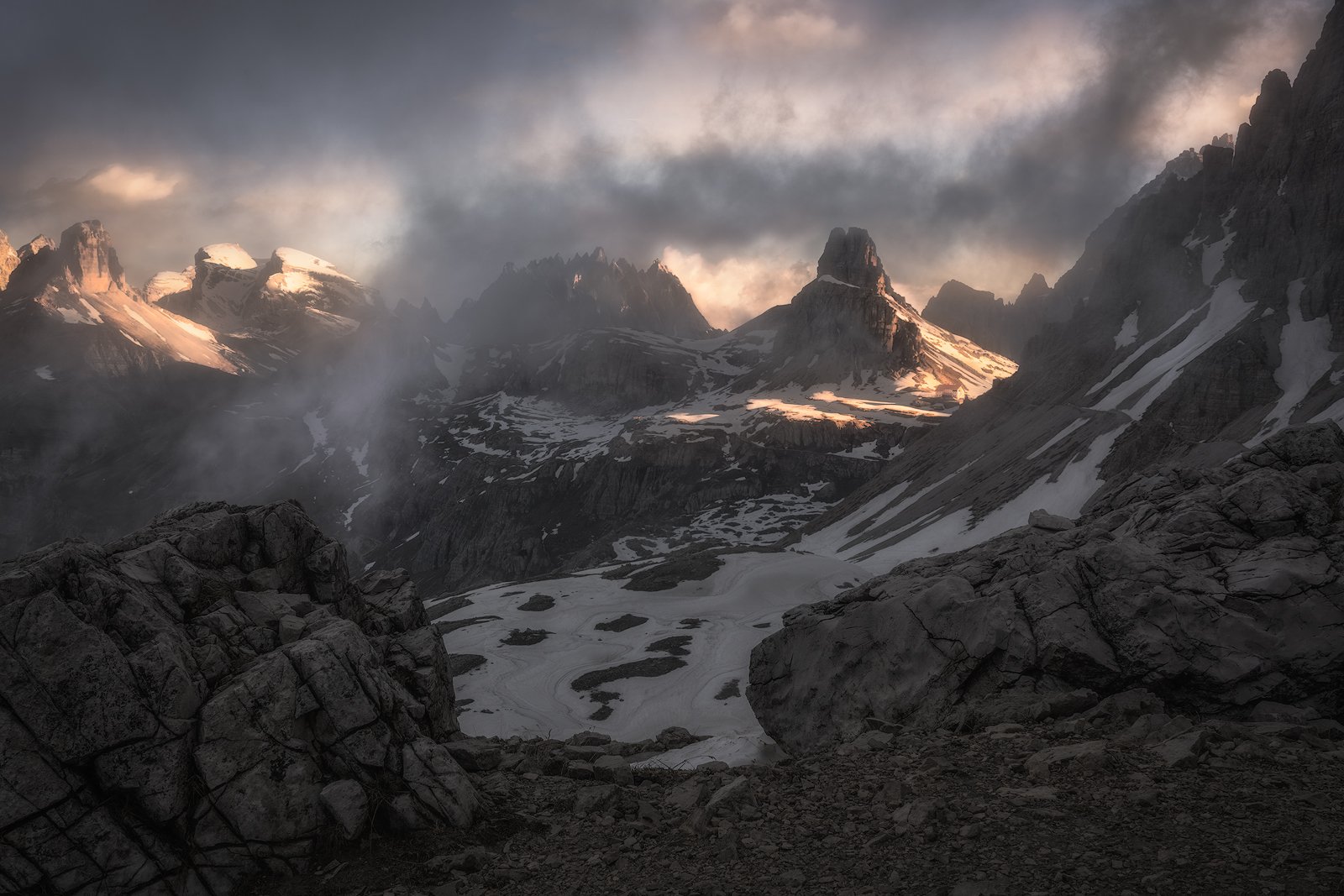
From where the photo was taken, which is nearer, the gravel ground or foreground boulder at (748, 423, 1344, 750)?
the gravel ground

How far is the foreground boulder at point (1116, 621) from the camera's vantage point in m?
20.7

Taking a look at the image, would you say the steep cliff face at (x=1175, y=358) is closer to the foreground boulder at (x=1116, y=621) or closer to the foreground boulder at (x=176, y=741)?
the foreground boulder at (x=1116, y=621)

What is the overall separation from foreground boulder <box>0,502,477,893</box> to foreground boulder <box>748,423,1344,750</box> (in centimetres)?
1214

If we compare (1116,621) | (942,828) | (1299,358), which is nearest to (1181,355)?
(1299,358)

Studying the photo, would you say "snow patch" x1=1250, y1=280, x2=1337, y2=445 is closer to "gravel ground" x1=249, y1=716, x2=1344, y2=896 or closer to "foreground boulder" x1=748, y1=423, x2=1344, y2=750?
"foreground boulder" x1=748, y1=423, x2=1344, y2=750

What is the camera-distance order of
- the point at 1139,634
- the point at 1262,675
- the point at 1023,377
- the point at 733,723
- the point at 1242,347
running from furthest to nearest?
the point at 1023,377, the point at 1242,347, the point at 733,723, the point at 1139,634, the point at 1262,675

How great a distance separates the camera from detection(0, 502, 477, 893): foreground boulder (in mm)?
13281

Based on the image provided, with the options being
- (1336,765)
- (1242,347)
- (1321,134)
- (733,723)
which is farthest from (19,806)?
(1321,134)

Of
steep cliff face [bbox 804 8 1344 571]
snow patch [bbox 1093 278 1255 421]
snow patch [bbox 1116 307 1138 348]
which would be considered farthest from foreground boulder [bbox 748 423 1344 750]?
snow patch [bbox 1116 307 1138 348]

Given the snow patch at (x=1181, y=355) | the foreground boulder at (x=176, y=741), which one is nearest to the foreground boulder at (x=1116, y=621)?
the foreground boulder at (x=176, y=741)

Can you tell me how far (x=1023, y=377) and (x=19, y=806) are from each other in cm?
15283

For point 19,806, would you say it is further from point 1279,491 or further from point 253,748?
point 1279,491

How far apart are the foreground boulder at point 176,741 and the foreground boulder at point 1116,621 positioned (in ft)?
39.8

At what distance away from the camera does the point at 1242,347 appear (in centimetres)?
9075
